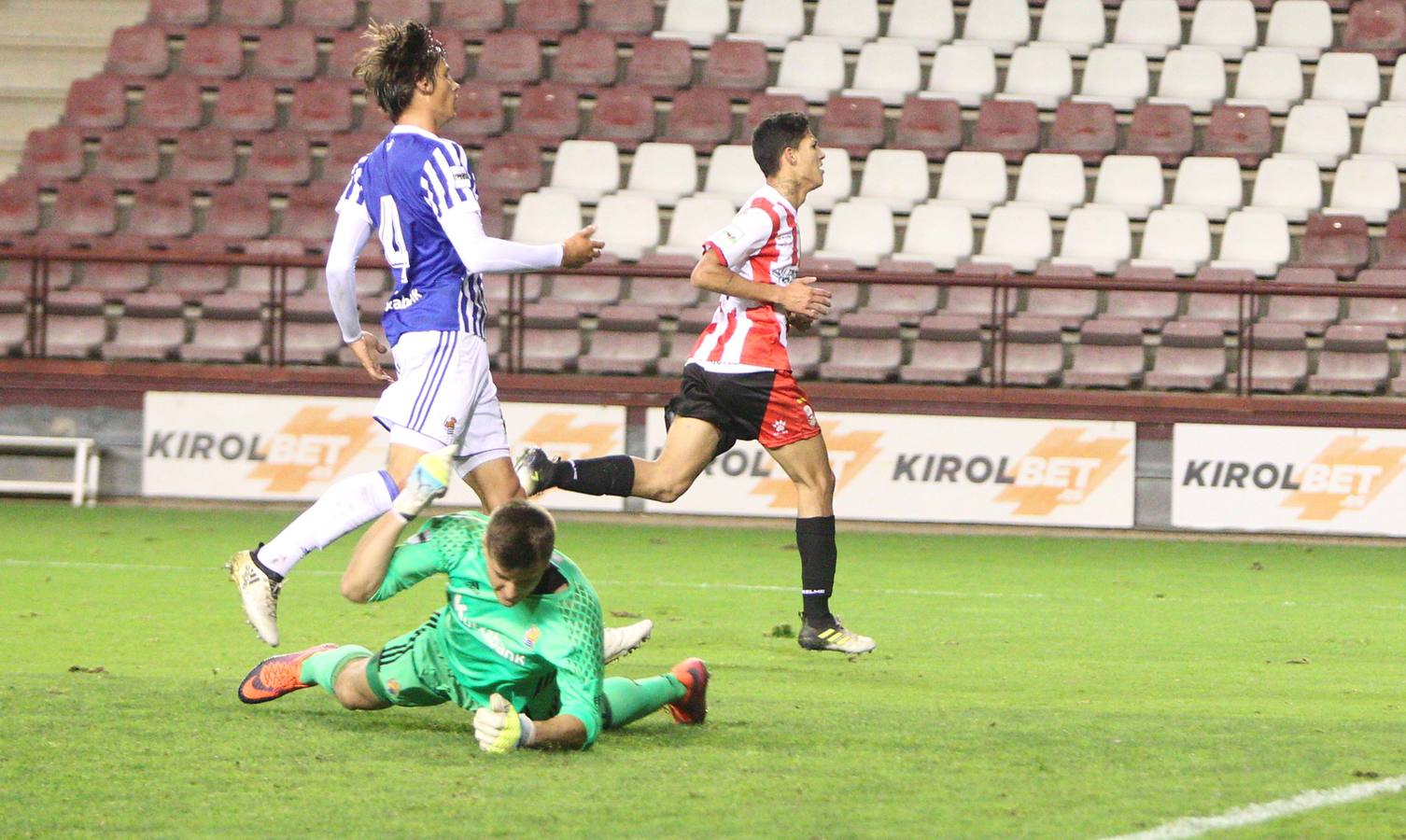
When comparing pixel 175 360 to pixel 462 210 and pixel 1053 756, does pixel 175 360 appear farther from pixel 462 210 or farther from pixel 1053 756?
pixel 1053 756

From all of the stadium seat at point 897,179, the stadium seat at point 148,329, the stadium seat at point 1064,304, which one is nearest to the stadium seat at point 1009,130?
the stadium seat at point 897,179

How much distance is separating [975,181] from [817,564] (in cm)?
940

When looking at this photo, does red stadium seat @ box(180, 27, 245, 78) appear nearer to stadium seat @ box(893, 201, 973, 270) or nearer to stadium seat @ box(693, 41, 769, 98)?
stadium seat @ box(693, 41, 769, 98)

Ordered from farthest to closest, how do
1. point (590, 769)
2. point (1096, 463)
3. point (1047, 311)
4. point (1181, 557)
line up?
point (1047, 311) < point (1096, 463) < point (1181, 557) < point (590, 769)

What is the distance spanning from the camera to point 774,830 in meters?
4.18

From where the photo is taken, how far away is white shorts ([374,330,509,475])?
589 centimetres

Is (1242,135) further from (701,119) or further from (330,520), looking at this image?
(330,520)

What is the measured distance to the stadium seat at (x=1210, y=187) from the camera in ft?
51.6

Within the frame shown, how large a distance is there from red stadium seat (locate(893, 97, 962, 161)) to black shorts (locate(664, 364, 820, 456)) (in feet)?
31.5

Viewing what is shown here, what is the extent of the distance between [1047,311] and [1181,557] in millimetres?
3054

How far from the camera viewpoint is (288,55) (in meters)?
17.7

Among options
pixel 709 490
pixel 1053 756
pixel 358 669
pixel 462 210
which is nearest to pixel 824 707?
pixel 1053 756

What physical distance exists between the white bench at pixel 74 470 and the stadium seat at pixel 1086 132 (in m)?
8.50

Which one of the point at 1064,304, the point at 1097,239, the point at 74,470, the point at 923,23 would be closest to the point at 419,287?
the point at 74,470
